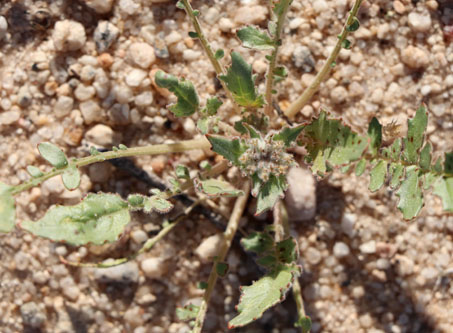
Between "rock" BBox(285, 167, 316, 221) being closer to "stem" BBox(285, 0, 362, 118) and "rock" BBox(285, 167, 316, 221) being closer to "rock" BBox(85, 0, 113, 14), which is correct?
"stem" BBox(285, 0, 362, 118)

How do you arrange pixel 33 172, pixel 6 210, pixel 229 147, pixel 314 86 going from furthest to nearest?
pixel 314 86
pixel 229 147
pixel 33 172
pixel 6 210

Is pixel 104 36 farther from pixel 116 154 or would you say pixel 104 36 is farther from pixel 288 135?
pixel 288 135

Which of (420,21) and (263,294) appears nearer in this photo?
(263,294)

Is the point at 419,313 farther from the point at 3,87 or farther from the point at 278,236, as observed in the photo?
the point at 3,87

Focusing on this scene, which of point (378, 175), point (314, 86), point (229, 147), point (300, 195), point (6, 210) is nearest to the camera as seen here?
point (6, 210)

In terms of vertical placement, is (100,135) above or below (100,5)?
below

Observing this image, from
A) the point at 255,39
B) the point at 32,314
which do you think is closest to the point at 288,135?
the point at 255,39

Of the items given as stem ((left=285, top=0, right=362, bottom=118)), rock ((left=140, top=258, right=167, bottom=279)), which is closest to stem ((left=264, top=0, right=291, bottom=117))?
stem ((left=285, top=0, right=362, bottom=118))
